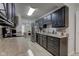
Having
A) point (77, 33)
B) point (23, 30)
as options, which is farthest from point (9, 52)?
point (77, 33)

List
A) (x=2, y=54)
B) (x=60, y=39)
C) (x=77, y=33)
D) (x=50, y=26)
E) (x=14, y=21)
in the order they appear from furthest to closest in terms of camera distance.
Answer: (x=50, y=26)
(x=60, y=39)
(x=77, y=33)
(x=14, y=21)
(x=2, y=54)

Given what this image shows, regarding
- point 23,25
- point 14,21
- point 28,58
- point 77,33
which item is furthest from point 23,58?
point 77,33

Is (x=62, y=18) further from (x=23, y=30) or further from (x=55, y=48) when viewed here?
(x=23, y=30)

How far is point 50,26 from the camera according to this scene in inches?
94.2

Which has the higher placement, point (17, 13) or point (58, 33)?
point (17, 13)

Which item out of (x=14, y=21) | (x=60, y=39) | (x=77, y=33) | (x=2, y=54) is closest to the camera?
(x=2, y=54)

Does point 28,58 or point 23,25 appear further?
point 23,25

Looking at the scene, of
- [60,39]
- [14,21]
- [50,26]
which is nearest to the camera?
[14,21]

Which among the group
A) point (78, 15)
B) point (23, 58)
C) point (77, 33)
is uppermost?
point (78, 15)

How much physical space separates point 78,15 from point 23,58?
102 cm

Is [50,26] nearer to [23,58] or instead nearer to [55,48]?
[55,48]

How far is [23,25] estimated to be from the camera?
155cm

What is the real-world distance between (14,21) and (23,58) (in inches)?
27.9

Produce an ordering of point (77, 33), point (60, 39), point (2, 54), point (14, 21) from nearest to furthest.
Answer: point (2, 54)
point (14, 21)
point (77, 33)
point (60, 39)
